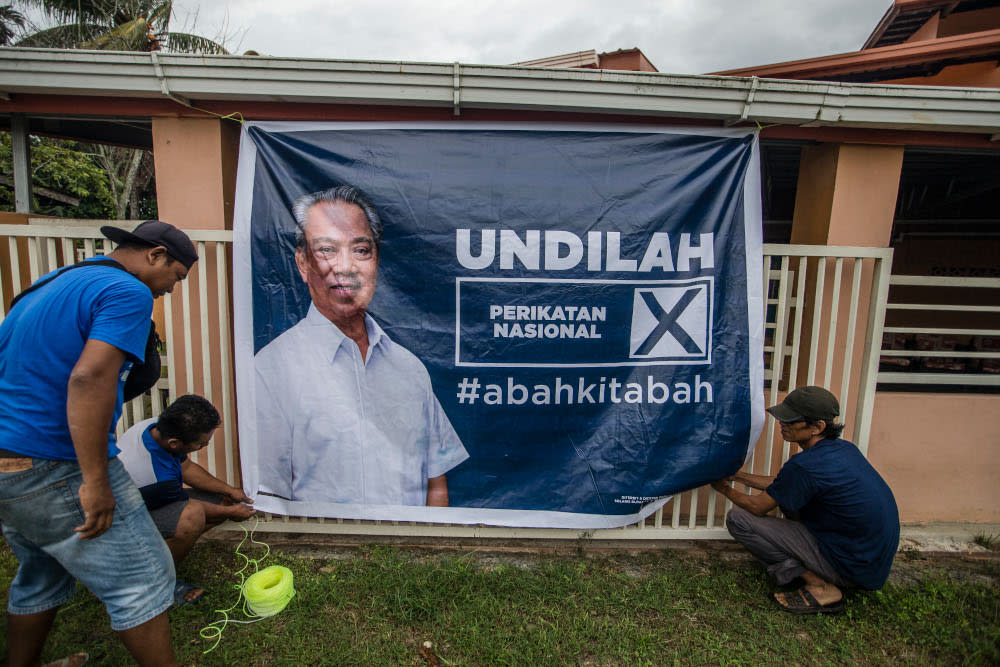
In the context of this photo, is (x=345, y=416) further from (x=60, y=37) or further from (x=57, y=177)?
(x=60, y=37)

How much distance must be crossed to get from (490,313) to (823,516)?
2096 mm

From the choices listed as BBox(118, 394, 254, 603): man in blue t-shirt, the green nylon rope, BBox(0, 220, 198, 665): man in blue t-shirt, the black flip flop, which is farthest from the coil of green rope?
the black flip flop

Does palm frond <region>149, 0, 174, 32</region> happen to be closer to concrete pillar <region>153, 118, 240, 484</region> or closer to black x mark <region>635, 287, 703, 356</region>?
concrete pillar <region>153, 118, 240, 484</region>

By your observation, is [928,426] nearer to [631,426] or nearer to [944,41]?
[631,426]

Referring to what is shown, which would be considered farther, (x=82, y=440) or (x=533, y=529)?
(x=533, y=529)

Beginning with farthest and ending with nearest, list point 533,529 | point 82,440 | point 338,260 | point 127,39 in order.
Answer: point 127,39 < point 533,529 < point 338,260 < point 82,440

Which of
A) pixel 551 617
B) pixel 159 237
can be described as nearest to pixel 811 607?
pixel 551 617

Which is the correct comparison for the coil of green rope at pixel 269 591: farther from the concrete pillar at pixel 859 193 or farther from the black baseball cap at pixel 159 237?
the concrete pillar at pixel 859 193

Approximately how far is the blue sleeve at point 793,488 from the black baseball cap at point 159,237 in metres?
3.01

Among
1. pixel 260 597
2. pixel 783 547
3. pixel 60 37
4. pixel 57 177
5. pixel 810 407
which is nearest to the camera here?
pixel 260 597

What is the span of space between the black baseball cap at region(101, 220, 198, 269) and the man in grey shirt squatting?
915mm

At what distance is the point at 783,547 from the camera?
2.83m

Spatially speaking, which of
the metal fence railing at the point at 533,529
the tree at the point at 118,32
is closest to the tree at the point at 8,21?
the tree at the point at 118,32

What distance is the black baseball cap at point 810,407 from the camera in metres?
2.68
